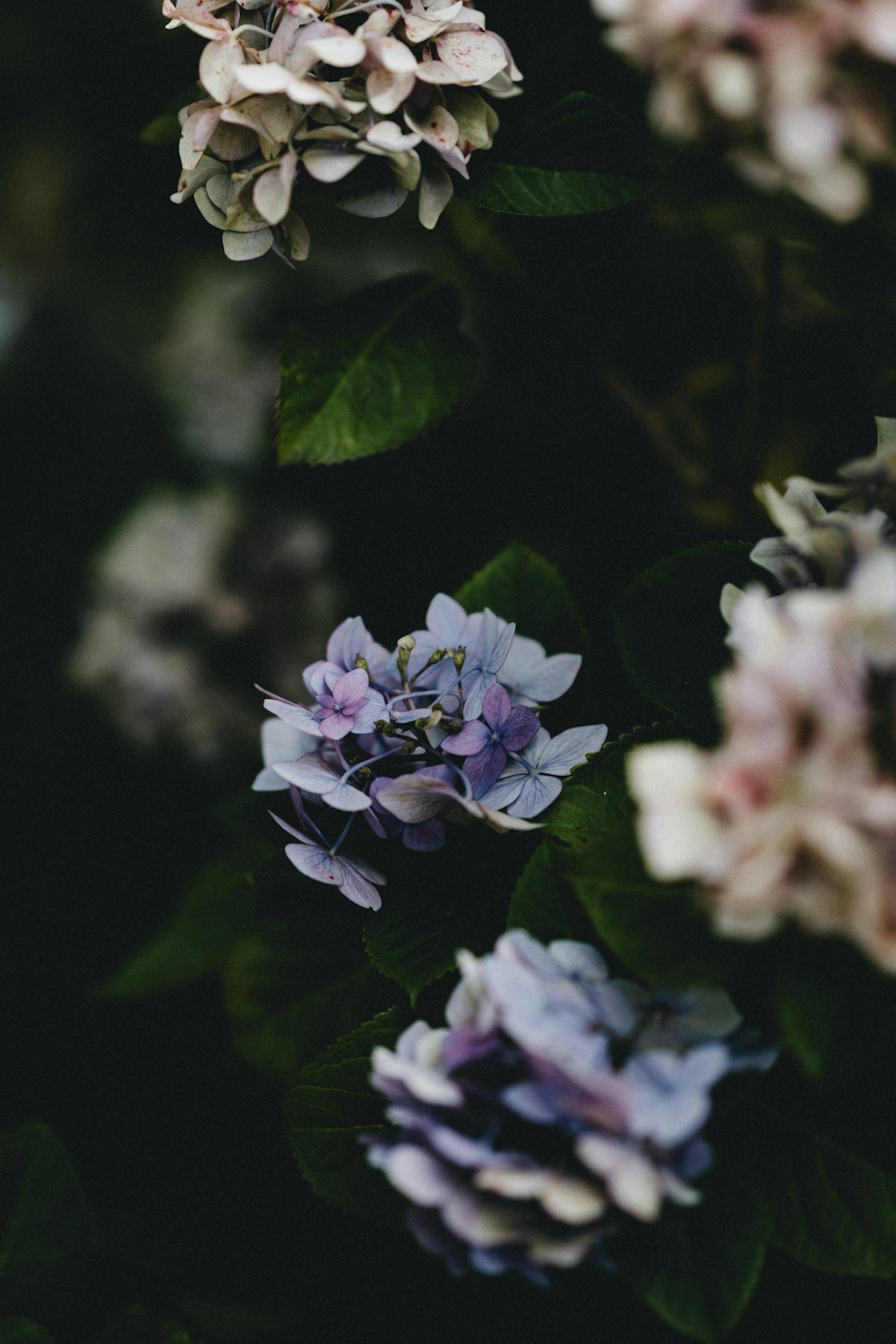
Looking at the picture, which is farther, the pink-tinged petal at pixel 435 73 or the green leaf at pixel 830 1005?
the pink-tinged petal at pixel 435 73

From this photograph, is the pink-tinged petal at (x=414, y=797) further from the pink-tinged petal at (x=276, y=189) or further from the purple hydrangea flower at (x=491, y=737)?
the pink-tinged petal at (x=276, y=189)

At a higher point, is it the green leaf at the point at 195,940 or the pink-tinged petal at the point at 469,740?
the pink-tinged petal at the point at 469,740

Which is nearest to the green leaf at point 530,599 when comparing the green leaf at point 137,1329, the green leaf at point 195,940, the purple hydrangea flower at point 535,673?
the purple hydrangea flower at point 535,673

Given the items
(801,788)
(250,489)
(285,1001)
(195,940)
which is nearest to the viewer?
(801,788)

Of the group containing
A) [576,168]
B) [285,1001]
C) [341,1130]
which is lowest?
[285,1001]

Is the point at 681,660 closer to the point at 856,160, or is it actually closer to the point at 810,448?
the point at 856,160

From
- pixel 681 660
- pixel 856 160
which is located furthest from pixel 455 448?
pixel 856 160

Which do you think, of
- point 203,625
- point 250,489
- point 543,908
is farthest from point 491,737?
point 250,489

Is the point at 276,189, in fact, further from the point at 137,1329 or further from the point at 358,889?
the point at 137,1329
